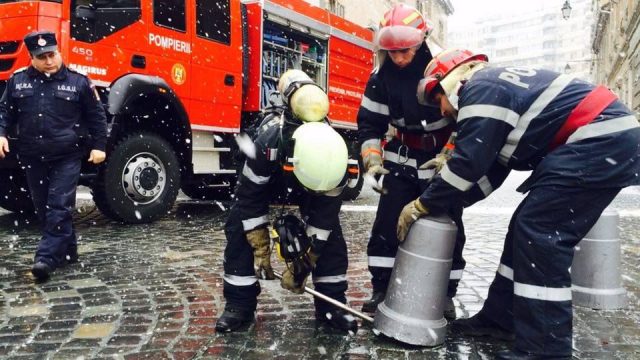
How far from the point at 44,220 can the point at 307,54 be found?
552 cm

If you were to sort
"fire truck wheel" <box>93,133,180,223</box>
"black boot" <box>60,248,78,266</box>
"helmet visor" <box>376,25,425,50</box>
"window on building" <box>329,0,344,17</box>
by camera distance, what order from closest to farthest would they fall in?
"helmet visor" <box>376,25,425,50</box> → "black boot" <box>60,248,78,266</box> → "fire truck wheel" <box>93,133,180,223</box> → "window on building" <box>329,0,344,17</box>

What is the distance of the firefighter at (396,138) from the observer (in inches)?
134

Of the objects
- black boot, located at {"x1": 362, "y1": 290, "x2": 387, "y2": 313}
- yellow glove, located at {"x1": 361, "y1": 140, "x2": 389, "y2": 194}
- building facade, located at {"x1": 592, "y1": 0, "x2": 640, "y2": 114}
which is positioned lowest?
black boot, located at {"x1": 362, "y1": 290, "x2": 387, "y2": 313}

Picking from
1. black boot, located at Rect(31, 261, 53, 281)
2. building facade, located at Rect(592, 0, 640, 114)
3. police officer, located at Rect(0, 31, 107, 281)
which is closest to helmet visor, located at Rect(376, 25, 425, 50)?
police officer, located at Rect(0, 31, 107, 281)

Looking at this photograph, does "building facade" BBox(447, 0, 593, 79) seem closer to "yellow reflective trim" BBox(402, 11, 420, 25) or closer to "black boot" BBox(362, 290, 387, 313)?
"yellow reflective trim" BBox(402, 11, 420, 25)

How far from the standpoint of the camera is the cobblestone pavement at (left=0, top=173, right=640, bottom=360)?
9.50 ft

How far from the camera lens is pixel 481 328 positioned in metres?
3.17

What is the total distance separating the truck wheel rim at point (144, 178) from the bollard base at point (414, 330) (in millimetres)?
4304

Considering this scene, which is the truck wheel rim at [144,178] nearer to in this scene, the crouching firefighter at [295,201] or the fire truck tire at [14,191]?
the fire truck tire at [14,191]

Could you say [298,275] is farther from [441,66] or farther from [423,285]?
[441,66]

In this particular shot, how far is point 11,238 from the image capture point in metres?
5.89

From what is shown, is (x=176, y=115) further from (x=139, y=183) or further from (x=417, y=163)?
(x=417, y=163)

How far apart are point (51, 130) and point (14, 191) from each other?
2.98m

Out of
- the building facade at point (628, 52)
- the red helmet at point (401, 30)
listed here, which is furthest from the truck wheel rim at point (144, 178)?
the building facade at point (628, 52)
